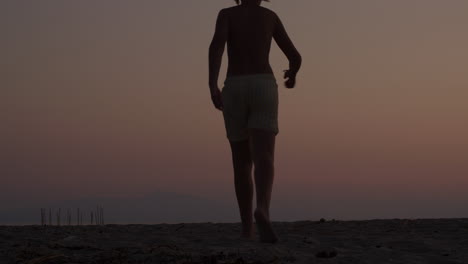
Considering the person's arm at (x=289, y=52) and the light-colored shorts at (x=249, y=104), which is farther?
the person's arm at (x=289, y=52)

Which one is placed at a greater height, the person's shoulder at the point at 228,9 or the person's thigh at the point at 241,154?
the person's shoulder at the point at 228,9

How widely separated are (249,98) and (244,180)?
94 cm

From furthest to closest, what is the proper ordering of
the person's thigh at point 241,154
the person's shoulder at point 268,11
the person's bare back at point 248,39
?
1. the person's shoulder at point 268,11
2. the person's thigh at point 241,154
3. the person's bare back at point 248,39

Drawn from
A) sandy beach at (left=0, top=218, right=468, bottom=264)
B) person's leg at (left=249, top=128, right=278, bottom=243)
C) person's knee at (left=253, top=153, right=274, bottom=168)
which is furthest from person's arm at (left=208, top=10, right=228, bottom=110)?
sandy beach at (left=0, top=218, right=468, bottom=264)

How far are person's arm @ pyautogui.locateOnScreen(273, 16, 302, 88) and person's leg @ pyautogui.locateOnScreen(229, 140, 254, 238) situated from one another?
3.29ft

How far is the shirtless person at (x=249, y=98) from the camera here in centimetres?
735

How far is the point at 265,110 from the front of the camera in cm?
737

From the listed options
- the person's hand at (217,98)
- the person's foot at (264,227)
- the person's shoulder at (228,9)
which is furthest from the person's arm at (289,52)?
the person's foot at (264,227)

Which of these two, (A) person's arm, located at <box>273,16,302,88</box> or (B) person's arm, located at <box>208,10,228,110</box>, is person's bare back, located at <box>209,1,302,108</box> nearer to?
(B) person's arm, located at <box>208,10,228,110</box>

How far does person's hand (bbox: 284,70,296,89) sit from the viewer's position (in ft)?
26.7

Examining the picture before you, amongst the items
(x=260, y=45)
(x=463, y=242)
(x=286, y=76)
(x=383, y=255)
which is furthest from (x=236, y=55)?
(x=463, y=242)

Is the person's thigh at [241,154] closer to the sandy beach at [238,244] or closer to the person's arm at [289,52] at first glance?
the sandy beach at [238,244]

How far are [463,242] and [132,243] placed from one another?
3.64 m

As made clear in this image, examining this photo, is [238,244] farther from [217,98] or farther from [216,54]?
[216,54]
